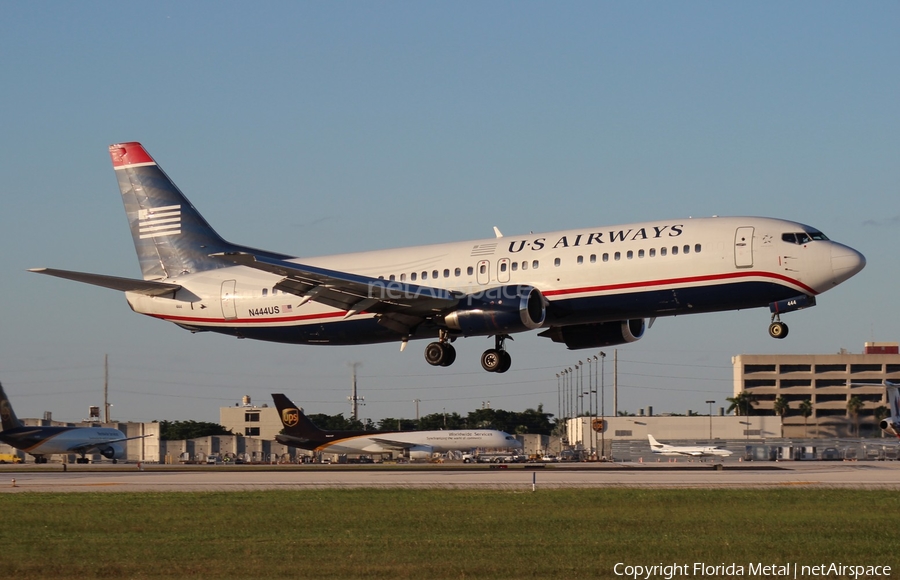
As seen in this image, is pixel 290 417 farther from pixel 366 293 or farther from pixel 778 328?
pixel 778 328

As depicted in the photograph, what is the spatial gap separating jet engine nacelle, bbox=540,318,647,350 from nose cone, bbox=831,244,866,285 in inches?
417

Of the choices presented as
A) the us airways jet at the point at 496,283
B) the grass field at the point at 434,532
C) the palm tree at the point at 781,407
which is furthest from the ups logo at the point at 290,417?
the palm tree at the point at 781,407

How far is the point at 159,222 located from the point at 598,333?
2390 cm

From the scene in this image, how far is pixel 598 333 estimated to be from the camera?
1960 inches

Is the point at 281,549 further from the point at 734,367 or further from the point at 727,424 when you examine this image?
the point at 734,367

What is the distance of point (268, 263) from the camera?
43625mm

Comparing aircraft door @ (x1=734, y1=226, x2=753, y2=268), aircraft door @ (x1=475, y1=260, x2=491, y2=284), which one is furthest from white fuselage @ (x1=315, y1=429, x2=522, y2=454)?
aircraft door @ (x1=734, y1=226, x2=753, y2=268)

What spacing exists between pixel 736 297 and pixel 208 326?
26025 millimetres

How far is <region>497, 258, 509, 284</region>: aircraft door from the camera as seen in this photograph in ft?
149

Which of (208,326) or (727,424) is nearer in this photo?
(208,326)

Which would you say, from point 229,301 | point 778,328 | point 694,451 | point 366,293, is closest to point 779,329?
point 778,328

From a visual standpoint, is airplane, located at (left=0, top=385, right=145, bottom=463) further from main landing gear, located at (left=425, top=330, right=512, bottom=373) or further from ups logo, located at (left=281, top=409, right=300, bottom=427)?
main landing gear, located at (left=425, top=330, right=512, bottom=373)

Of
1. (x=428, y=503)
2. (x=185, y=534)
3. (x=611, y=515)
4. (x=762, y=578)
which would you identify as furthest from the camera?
(x=428, y=503)

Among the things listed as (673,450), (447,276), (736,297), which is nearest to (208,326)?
(447,276)
